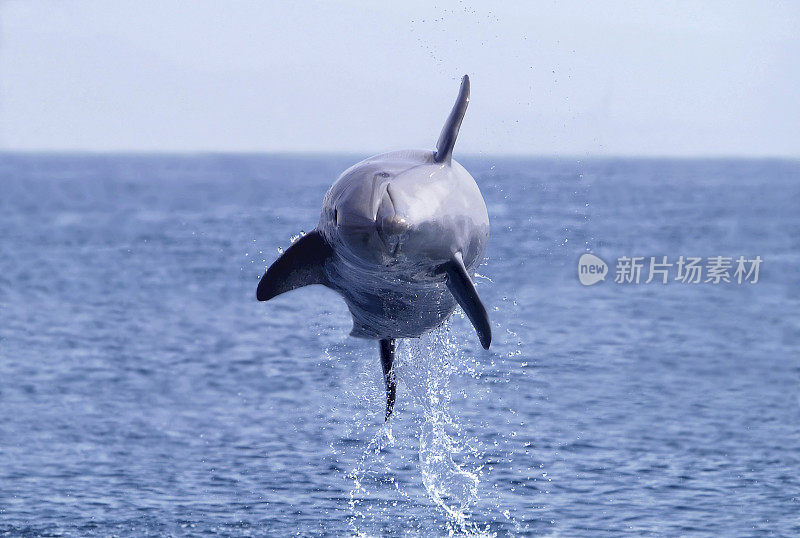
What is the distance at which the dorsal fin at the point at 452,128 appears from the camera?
14.1 meters

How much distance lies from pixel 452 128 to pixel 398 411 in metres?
15.8

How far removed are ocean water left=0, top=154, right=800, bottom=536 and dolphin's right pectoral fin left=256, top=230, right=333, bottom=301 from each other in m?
3.55

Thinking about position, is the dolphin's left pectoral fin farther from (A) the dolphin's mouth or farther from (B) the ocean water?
(B) the ocean water

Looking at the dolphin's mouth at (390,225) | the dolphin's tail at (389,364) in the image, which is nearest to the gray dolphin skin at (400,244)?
the dolphin's mouth at (390,225)

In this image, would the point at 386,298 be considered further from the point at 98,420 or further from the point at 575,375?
the point at 575,375

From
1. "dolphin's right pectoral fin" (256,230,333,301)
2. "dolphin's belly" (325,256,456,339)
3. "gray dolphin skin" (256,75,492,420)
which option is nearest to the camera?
"gray dolphin skin" (256,75,492,420)

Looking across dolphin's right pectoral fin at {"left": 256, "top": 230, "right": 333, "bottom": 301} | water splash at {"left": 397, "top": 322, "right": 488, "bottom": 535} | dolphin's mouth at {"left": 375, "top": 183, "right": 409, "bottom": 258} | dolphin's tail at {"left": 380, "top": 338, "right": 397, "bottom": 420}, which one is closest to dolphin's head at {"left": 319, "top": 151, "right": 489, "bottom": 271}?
dolphin's mouth at {"left": 375, "top": 183, "right": 409, "bottom": 258}

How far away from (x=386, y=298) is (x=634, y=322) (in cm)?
3470

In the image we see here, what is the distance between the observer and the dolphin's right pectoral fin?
45.0ft

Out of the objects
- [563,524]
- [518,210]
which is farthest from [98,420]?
[518,210]

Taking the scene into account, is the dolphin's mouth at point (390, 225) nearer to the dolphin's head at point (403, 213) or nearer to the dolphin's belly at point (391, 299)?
the dolphin's head at point (403, 213)

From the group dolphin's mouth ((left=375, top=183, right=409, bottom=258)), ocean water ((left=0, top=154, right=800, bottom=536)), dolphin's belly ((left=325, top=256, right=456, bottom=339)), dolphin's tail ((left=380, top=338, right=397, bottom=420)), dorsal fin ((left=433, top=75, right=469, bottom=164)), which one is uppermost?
dorsal fin ((left=433, top=75, right=469, bottom=164))

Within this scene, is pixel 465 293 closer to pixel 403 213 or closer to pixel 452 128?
pixel 403 213

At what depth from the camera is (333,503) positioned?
76.5 feet
